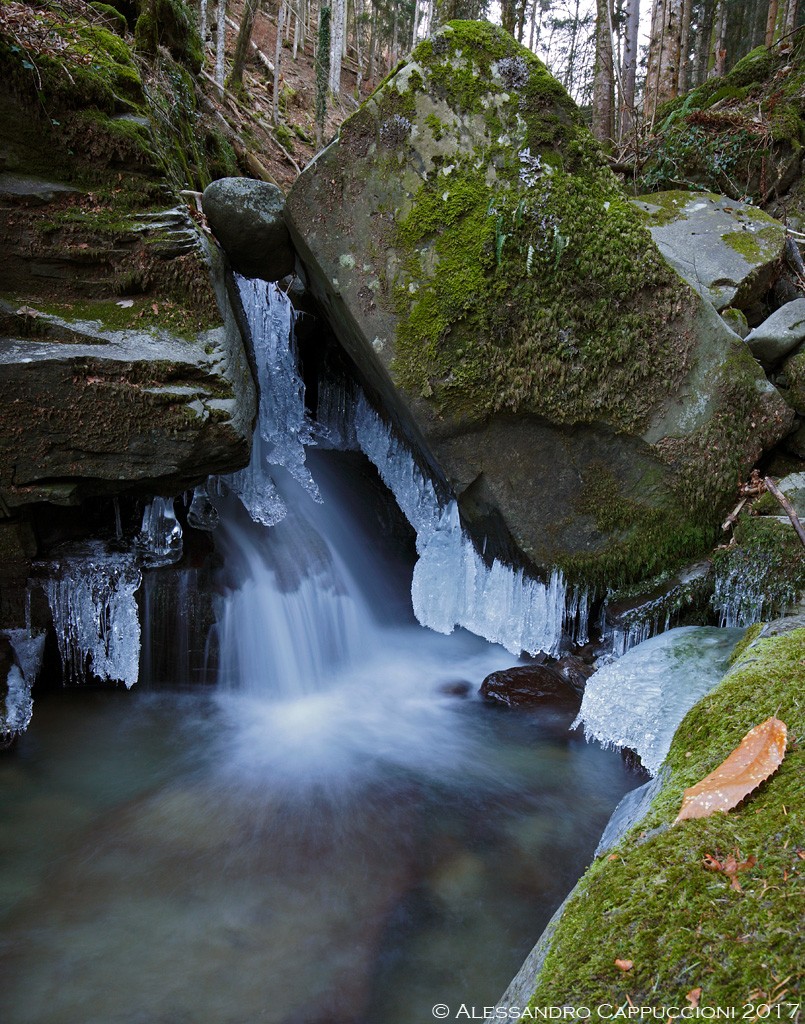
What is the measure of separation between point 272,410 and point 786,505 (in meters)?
5.29

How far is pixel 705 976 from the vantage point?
4.00 feet

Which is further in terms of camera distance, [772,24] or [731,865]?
[772,24]

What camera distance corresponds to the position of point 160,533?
599 cm

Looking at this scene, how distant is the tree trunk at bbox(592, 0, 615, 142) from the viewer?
10414mm

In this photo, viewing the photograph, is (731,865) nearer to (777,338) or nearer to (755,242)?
(777,338)

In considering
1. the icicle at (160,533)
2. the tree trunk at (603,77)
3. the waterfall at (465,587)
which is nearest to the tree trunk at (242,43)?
the tree trunk at (603,77)

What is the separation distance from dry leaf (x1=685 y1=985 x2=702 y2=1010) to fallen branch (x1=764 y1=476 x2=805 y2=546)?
13.3 ft

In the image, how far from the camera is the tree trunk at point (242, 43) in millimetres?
11430

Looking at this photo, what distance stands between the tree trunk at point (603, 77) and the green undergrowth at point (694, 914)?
11.5 metres

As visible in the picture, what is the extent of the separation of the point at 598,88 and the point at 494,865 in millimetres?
11966

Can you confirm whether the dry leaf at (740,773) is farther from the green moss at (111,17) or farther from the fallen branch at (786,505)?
the green moss at (111,17)

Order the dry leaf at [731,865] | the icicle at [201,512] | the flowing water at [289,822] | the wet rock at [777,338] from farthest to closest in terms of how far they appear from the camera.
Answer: the icicle at [201,512] < the wet rock at [777,338] < the flowing water at [289,822] < the dry leaf at [731,865]

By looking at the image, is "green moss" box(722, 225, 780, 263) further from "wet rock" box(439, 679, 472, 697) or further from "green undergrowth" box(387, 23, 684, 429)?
"wet rock" box(439, 679, 472, 697)

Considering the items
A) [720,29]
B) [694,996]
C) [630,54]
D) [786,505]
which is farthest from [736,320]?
[720,29]
